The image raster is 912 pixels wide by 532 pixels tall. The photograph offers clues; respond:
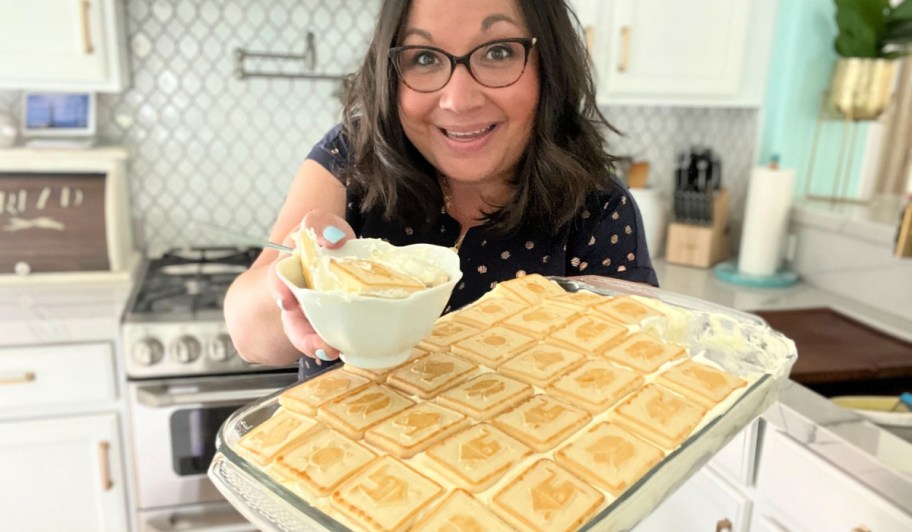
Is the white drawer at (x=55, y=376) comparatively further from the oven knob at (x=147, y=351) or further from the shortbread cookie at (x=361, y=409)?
the shortbread cookie at (x=361, y=409)

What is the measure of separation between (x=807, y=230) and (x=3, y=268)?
2483 mm

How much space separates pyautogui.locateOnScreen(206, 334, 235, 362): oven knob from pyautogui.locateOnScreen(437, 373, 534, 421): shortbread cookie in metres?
1.19

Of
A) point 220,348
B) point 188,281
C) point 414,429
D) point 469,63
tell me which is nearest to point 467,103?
point 469,63

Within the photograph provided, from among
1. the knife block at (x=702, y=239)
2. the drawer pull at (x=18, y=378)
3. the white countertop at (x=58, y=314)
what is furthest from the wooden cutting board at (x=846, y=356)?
the drawer pull at (x=18, y=378)

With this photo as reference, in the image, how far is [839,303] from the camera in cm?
195

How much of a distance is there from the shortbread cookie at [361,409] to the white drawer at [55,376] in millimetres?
1299

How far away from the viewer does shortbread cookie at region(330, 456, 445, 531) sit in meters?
0.52

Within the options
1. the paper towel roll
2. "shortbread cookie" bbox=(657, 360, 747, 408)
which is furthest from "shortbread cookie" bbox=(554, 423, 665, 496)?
the paper towel roll

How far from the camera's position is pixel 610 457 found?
1.97 ft

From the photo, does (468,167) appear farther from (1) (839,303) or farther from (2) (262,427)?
(1) (839,303)

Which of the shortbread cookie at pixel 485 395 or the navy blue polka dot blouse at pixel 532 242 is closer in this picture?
the shortbread cookie at pixel 485 395

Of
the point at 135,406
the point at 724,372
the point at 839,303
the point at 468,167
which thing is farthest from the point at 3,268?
the point at 839,303

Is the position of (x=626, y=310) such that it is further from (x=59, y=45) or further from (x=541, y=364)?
(x=59, y=45)

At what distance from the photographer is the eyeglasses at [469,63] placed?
94cm
